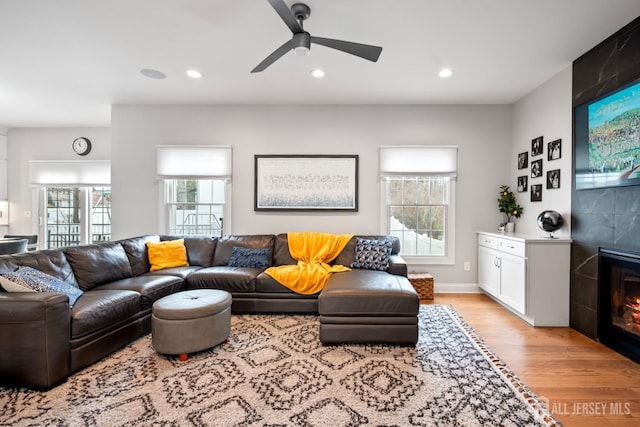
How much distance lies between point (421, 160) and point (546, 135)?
1.47m

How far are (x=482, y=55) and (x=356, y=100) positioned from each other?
1674 millimetres

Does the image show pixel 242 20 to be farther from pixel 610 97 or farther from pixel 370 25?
pixel 610 97

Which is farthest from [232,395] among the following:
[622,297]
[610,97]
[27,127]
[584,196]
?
[27,127]

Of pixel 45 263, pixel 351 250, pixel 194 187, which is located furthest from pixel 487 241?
pixel 45 263

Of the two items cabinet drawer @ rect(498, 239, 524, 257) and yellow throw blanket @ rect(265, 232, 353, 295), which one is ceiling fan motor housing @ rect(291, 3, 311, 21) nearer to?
yellow throw blanket @ rect(265, 232, 353, 295)

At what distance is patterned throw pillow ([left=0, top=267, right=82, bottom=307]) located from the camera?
6.89 ft

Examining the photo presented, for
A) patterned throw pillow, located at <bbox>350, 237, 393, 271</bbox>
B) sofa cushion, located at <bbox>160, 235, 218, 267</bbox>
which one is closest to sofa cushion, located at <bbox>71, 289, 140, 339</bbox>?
sofa cushion, located at <bbox>160, 235, 218, 267</bbox>

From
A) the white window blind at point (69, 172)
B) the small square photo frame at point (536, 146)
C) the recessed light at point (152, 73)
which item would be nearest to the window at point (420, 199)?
the small square photo frame at point (536, 146)

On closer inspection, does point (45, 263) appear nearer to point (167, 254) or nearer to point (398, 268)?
point (167, 254)

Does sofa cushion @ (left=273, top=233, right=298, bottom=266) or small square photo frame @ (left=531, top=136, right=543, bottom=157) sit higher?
small square photo frame @ (left=531, top=136, right=543, bottom=157)

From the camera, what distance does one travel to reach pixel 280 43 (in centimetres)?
281

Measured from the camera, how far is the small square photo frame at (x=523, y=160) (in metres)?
3.93

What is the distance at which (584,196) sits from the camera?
9.73 ft

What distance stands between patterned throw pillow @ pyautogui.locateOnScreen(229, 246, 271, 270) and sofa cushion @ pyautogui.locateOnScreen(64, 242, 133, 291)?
1163 mm
